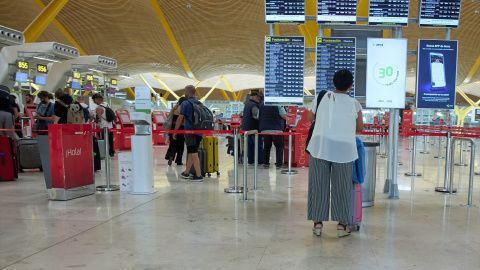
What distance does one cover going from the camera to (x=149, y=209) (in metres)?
5.01

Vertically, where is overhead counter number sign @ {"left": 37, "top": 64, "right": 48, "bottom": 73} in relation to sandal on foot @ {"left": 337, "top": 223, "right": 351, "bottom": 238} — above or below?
above

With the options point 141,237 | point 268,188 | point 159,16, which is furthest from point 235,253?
point 159,16

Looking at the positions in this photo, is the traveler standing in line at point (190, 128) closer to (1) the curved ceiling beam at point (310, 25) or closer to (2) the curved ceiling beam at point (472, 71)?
(1) the curved ceiling beam at point (310, 25)

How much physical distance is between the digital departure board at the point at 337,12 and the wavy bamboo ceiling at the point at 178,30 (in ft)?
68.4

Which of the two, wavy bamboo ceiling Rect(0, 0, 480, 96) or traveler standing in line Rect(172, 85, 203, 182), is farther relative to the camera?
wavy bamboo ceiling Rect(0, 0, 480, 96)

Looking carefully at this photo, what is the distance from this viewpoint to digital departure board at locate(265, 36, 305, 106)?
5.89 m

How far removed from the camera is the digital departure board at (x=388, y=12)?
222 inches

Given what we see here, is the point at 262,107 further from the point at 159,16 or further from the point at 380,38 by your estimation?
the point at 159,16

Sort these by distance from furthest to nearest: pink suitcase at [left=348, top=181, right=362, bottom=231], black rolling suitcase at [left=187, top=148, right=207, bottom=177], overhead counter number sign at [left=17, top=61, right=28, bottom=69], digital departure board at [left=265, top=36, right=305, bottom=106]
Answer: overhead counter number sign at [left=17, top=61, right=28, bottom=69] < black rolling suitcase at [left=187, top=148, right=207, bottom=177] < digital departure board at [left=265, top=36, right=305, bottom=106] < pink suitcase at [left=348, top=181, right=362, bottom=231]

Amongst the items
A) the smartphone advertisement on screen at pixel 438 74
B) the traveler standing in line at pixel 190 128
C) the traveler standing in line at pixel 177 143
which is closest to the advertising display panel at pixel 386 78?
the smartphone advertisement on screen at pixel 438 74

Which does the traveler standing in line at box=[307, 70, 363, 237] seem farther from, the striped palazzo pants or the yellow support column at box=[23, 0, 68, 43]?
the yellow support column at box=[23, 0, 68, 43]

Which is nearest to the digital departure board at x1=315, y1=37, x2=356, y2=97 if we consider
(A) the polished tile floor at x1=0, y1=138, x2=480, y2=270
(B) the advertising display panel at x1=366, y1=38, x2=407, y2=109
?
(B) the advertising display panel at x1=366, y1=38, x2=407, y2=109

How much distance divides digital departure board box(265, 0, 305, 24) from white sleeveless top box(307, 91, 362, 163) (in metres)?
2.40

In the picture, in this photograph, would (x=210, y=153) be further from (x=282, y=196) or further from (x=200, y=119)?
(x=282, y=196)
